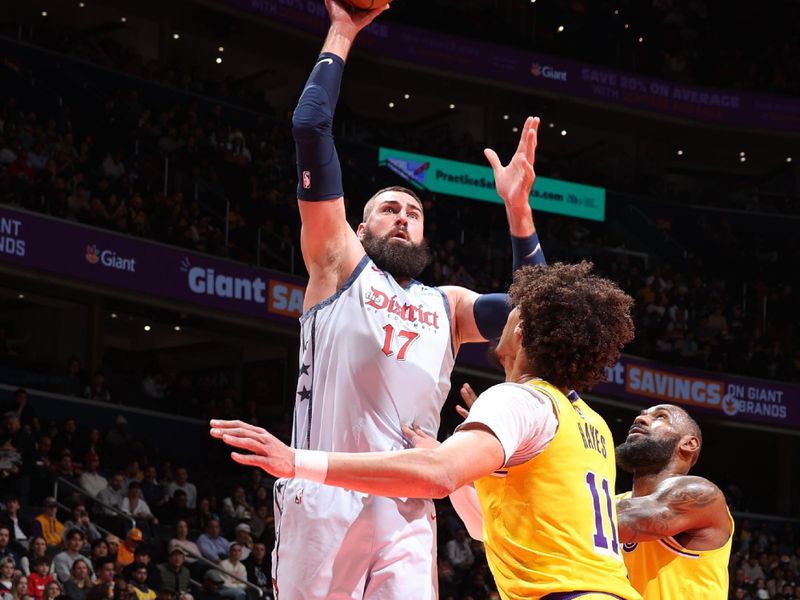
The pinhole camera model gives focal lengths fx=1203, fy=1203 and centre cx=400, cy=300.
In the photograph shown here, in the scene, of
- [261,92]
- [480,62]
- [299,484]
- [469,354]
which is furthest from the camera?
[480,62]

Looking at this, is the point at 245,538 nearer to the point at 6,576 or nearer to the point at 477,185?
the point at 6,576

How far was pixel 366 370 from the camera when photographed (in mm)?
4617

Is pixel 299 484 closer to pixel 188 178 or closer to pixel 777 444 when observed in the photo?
pixel 188 178

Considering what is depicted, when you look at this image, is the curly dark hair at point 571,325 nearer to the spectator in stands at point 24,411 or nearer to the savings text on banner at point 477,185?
the spectator in stands at point 24,411

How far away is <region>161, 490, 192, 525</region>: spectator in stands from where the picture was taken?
16.5m

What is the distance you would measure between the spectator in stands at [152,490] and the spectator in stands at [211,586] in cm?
233

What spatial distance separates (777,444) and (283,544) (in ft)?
98.1

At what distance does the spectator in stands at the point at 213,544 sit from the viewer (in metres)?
15.5

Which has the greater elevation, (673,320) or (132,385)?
(673,320)

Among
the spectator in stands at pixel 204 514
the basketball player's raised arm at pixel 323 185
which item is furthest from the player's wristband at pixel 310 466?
the spectator in stands at pixel 204 514

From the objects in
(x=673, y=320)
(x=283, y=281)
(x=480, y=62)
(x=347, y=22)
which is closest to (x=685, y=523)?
(x=347, y=22)

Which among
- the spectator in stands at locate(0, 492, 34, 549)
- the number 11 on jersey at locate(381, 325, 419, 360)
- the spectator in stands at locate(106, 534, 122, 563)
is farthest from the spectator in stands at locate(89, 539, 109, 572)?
the number 11 on jersey at locate(381, 325, 419, 360)

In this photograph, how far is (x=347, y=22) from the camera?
5031mm

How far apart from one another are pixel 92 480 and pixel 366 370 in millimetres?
12206
